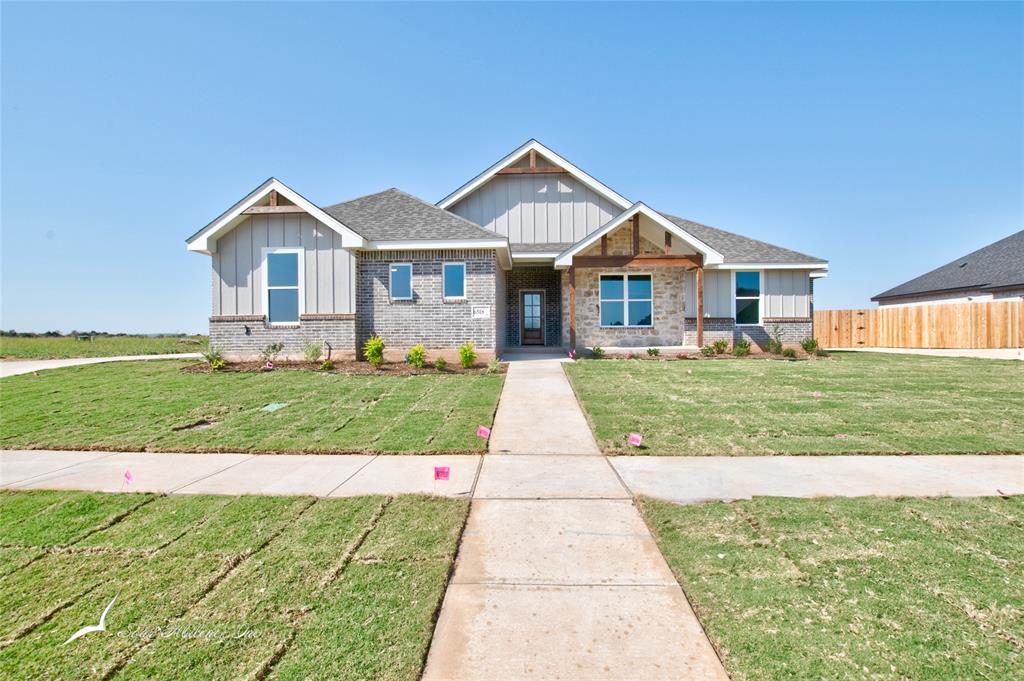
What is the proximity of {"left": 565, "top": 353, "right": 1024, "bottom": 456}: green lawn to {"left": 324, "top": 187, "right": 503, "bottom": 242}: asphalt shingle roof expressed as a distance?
5.27 m

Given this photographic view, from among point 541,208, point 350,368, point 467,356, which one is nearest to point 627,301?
point 541,208

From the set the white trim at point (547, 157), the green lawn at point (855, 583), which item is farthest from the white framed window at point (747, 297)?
the green lawn at point (855, 583)

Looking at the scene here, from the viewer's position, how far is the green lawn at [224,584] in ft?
7.67

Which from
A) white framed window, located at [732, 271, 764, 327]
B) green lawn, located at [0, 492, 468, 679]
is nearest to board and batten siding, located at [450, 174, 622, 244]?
white framed window, located at [732, 271, 764, 327]

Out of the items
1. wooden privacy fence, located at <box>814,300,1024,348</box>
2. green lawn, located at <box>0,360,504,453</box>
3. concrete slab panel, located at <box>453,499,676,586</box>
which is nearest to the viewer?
concrete slab panel, located at <box>453,499,676,586</box>

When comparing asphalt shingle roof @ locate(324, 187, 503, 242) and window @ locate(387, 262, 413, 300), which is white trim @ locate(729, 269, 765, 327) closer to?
asphalt shingle roof @ locate(324, 187, 503, 242)

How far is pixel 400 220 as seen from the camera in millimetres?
15258

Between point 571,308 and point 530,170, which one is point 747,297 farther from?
point 530,170

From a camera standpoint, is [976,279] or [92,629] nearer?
[92,629]

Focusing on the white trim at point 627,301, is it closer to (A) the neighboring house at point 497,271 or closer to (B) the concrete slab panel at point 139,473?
(A) the neighboring house at point 497,271

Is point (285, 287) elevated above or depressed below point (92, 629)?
A: above

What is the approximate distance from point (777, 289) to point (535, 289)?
8912 mm

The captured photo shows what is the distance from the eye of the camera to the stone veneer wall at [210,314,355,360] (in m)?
13.6

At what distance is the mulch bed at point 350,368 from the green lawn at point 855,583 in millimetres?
8691
